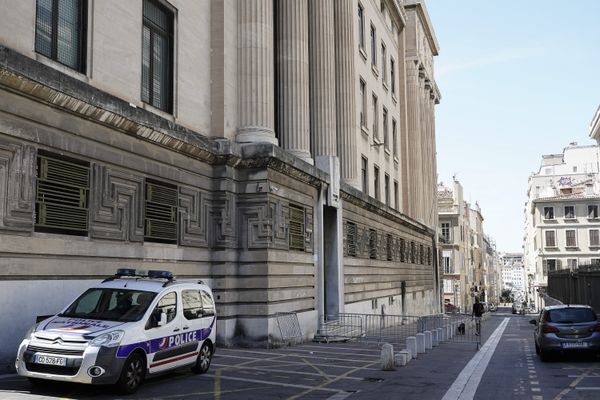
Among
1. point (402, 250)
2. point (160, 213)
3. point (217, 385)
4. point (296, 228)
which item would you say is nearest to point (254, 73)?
point (296, 228)

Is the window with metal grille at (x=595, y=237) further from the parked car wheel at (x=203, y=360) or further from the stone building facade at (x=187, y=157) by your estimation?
the parked car wheel at (x=203, y=360)

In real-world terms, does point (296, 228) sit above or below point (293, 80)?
below

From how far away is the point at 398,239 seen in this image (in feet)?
143

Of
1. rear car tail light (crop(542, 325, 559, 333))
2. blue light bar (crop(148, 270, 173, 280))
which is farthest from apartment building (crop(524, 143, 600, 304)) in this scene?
blue light bar (crop(148, 270, 173, 280))

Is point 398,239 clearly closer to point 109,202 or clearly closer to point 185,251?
point 185,251

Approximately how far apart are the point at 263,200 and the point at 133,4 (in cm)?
690

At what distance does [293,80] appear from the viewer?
2517cm

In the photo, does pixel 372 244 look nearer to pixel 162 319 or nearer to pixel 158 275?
pixel 158 275

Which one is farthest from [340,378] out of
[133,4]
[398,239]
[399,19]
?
[399,19]

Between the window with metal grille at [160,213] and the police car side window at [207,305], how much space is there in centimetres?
367

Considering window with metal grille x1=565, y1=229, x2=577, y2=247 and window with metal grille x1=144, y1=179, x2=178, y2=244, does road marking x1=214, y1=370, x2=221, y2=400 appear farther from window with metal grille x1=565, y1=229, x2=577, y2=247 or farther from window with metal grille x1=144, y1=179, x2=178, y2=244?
window with metal grille x1=565, y1=229, x2=577, y2=247

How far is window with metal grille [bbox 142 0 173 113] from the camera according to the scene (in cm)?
1831

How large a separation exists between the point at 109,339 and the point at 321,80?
20456 millimetres

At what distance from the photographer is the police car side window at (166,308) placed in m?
11.9
